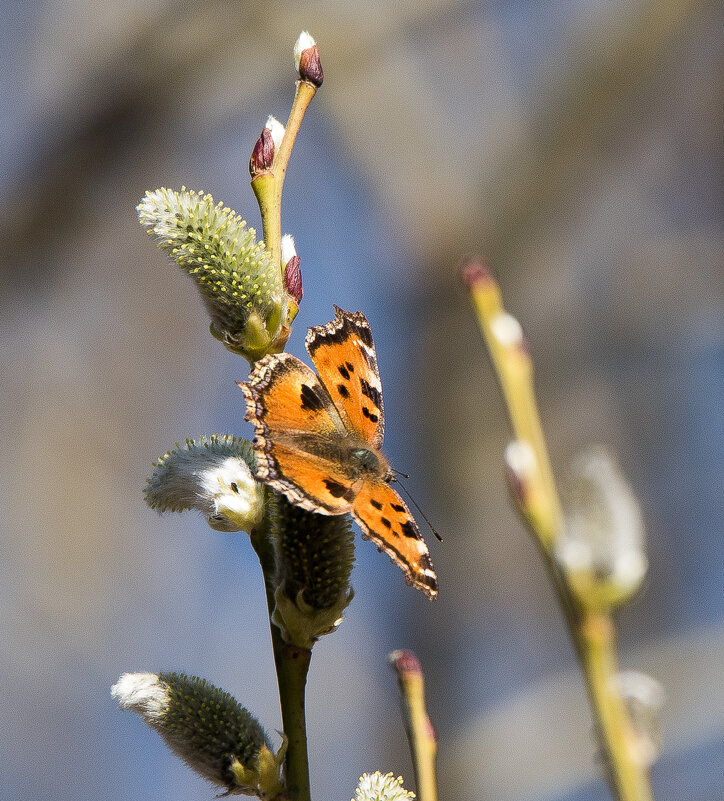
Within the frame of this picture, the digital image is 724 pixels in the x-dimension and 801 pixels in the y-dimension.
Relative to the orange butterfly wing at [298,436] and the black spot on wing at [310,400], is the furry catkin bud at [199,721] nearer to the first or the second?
the orange butterfly wing at [298,436]

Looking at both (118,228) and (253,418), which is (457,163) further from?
(253,418)

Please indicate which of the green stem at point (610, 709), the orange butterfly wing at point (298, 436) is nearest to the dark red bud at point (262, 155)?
the orange butterfly wing at point (298, 436)

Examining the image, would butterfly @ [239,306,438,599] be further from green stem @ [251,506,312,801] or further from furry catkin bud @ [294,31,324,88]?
furry catkin bud @ [294,31,324,88]

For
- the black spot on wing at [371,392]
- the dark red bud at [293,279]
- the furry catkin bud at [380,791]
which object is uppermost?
the black spot on wing at [371,392]

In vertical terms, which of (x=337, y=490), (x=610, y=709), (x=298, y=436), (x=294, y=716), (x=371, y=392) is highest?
(x=371, y=392)

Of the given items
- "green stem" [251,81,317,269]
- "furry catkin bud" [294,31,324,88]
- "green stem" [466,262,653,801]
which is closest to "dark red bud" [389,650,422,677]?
"green stem" [466,262,653,801]

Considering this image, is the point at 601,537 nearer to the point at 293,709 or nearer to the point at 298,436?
the point at 293,709

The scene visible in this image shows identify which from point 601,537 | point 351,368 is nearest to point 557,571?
point 601,537
